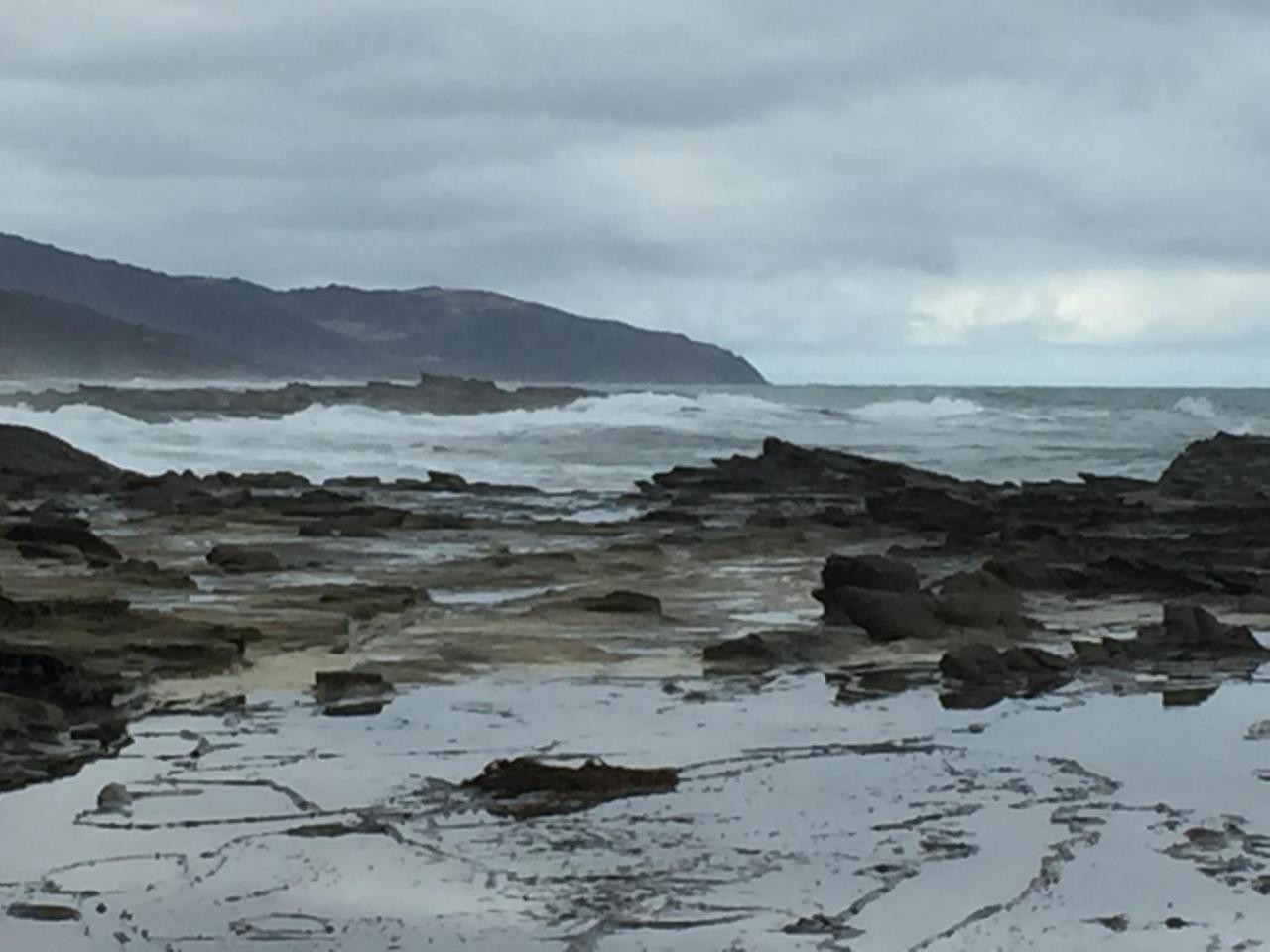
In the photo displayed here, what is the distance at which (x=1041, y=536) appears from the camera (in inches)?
885

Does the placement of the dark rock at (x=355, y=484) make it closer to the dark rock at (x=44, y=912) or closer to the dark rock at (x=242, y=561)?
the dark rock at (x=242, y=561)

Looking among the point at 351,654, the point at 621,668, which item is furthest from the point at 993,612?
the point at 351,654

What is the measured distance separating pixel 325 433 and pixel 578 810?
163ft

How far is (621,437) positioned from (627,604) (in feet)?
143

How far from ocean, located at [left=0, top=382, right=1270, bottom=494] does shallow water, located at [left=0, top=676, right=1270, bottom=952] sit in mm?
25151

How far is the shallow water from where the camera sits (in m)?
7.13

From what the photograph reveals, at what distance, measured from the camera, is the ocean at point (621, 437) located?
1833 inches

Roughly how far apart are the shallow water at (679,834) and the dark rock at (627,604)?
4.41 metres

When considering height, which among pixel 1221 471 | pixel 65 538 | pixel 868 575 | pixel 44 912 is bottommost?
pixel 44 912

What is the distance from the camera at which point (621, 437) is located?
59.8 meters

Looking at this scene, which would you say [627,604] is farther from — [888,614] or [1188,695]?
[1188,695]

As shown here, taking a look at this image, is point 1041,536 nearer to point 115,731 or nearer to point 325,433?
point 115,731

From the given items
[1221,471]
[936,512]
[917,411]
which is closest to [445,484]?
[936,512]

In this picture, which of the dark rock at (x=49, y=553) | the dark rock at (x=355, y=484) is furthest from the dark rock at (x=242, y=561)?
the dark rock at (x=355, y=484)
